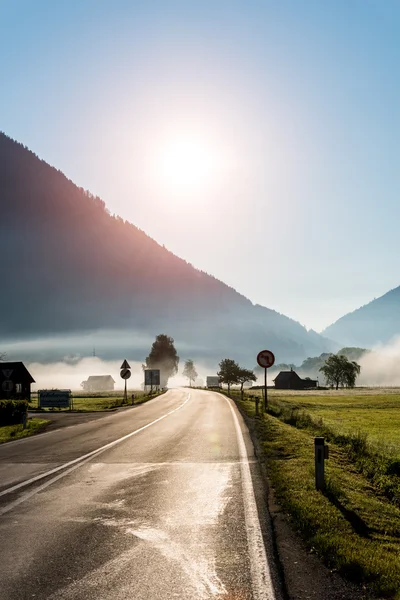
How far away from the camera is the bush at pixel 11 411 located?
26947 millimetres

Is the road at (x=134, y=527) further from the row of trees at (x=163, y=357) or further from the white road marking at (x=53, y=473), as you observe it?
the row of trees at (x=163, y=357)

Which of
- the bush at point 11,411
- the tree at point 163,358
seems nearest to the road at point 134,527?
the bush at point 11,411

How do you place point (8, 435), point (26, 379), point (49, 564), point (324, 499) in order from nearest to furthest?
point (49, 564)
point (324, 499)
point (8, 435)
point (26, 379)

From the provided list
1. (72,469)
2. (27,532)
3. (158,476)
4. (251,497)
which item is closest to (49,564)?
(27,532)

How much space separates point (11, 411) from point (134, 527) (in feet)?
74.8

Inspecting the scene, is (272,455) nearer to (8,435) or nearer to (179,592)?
(179,592)

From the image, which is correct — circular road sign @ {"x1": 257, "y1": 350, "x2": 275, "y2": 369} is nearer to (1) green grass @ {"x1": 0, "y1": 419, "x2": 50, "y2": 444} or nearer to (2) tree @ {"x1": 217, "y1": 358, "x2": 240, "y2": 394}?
(1) green grass @ {"x1": 0, "y1": 419, "x2": 50, "y2": 444}

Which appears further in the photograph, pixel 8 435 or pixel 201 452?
pixel 8 435

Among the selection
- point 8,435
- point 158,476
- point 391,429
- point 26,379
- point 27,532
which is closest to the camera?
point 27,532

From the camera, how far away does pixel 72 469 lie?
454 inches

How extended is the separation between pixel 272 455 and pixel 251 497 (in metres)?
4.67

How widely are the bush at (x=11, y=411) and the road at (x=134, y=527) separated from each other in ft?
46.1

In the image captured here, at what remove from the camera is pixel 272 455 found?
13250 mm

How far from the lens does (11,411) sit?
27.5 meters
